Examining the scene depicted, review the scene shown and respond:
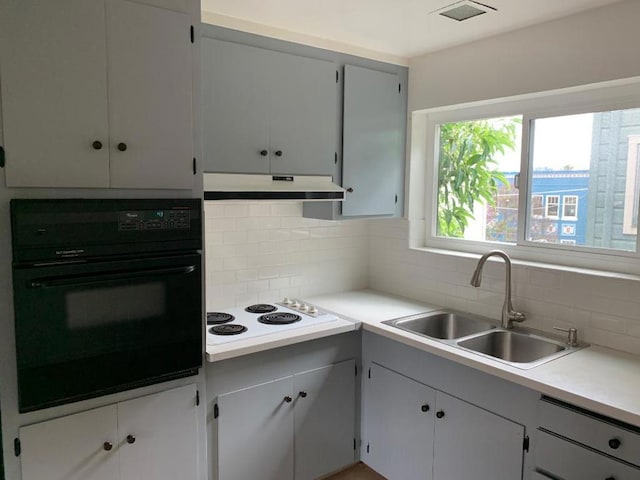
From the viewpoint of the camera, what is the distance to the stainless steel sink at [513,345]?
2.34 meters

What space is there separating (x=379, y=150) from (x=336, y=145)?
0.33 meters

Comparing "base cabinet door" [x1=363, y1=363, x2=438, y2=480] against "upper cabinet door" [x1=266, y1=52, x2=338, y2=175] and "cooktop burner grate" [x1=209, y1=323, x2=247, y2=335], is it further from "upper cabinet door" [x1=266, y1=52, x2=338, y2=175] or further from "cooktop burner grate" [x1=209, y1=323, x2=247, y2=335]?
"upper cabinet door" [x1=266, y1=52, x2=338, y2=175]

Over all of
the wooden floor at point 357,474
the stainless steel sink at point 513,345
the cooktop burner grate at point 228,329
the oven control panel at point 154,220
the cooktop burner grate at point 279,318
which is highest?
the oven control panel at point 154,220

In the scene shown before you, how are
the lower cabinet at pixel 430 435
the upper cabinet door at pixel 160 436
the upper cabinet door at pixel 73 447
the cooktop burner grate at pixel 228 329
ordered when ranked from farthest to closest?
1. the cooktop burner grate at pixel 228 329
2. the lower cabinet at pixel 430 435
3. the upper cabinet door at pixel 160 436
4. the upper cabinet door at pixel 73 447

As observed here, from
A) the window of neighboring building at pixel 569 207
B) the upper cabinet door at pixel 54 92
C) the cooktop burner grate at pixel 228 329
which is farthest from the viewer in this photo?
the window of neighboring building at pixel 569 207

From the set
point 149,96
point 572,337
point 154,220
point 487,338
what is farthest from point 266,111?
point 572,337

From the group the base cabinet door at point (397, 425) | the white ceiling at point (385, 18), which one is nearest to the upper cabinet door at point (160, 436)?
the base cabinet door at point (397, 425)

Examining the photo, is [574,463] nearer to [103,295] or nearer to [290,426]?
[290,426]

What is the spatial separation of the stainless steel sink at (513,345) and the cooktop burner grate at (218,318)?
116 centimetres

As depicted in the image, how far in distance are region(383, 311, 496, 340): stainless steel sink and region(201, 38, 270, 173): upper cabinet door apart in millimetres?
1126

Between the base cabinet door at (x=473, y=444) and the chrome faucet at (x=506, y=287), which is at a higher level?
the chrome faucet at (x=506, y=287)

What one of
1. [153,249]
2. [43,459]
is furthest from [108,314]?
[43,459]

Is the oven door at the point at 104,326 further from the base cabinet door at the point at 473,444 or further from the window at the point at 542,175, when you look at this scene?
the window at the point at 542,175

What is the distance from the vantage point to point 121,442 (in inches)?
75.0
